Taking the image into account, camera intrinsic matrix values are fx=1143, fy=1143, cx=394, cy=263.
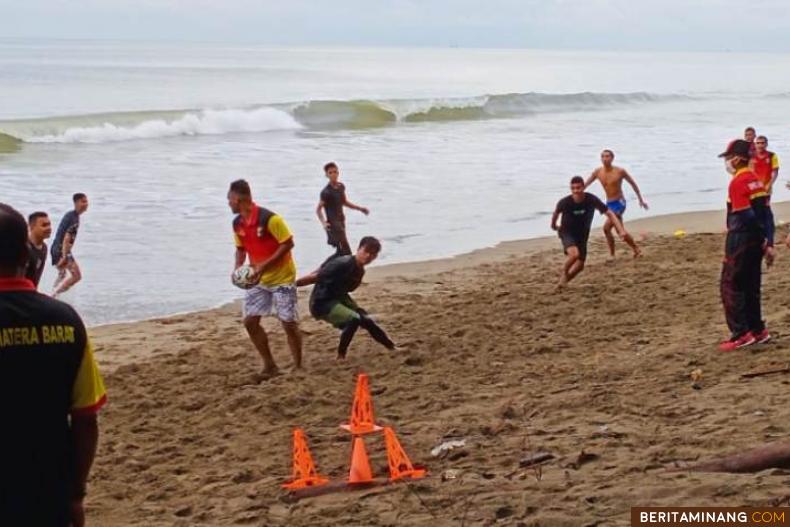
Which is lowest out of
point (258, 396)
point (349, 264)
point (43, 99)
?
point (258, 396)

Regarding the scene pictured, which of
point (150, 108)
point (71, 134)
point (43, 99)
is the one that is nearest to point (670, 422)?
point (71, 134)

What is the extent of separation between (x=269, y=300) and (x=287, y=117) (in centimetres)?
3633

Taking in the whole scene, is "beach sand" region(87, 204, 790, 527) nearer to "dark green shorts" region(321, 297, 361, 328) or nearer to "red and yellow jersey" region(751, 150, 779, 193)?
"dark green shorts" region(321, 297, 361, 328)

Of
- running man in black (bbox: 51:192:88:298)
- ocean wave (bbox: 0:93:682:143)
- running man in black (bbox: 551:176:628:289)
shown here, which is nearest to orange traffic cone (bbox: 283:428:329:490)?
running man in black (bbox: 551:176:628:289)

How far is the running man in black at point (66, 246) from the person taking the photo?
504 inches

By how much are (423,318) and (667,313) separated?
2.53m

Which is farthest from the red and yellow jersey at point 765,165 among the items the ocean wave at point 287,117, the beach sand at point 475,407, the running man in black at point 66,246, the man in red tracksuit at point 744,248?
the ocean wave at point 287,117

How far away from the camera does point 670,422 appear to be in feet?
20.8

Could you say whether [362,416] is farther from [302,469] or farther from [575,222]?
[575,222]

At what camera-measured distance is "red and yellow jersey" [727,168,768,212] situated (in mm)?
8008

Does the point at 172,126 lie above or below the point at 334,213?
above

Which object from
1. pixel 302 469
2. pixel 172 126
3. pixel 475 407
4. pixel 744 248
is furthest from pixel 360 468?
pixel 172 126

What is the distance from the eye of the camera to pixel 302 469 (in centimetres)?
610

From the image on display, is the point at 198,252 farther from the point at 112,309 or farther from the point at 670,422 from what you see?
the point at 670,422
